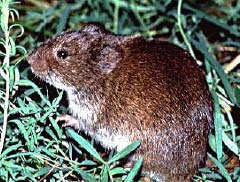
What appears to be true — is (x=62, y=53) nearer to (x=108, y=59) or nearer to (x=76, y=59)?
(x=76, y=59)

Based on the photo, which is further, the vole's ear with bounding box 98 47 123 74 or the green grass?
the vole's ear with bounding box 98 47 123 74

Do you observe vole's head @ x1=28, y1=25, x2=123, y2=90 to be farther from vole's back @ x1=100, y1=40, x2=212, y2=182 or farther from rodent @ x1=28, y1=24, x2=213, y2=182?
vole's back @ x1=100, y1=40, x2=212, y2=182

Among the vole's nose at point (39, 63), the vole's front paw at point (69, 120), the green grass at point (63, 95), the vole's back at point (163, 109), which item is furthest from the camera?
the vole's front paw at point (69, 120)

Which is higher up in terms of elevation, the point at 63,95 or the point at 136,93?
the point at 63,95

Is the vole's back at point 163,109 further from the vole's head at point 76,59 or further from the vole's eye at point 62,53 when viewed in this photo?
the vole's eye at point 62,53

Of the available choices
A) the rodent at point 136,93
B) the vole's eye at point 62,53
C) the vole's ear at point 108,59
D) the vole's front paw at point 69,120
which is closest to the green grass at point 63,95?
the vole's front paw at point 69,120

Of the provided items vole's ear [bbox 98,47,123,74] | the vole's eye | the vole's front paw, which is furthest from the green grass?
vole's ear [bbox 98,47,123,74]

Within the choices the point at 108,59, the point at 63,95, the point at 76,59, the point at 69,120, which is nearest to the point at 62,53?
the point at 76,59
